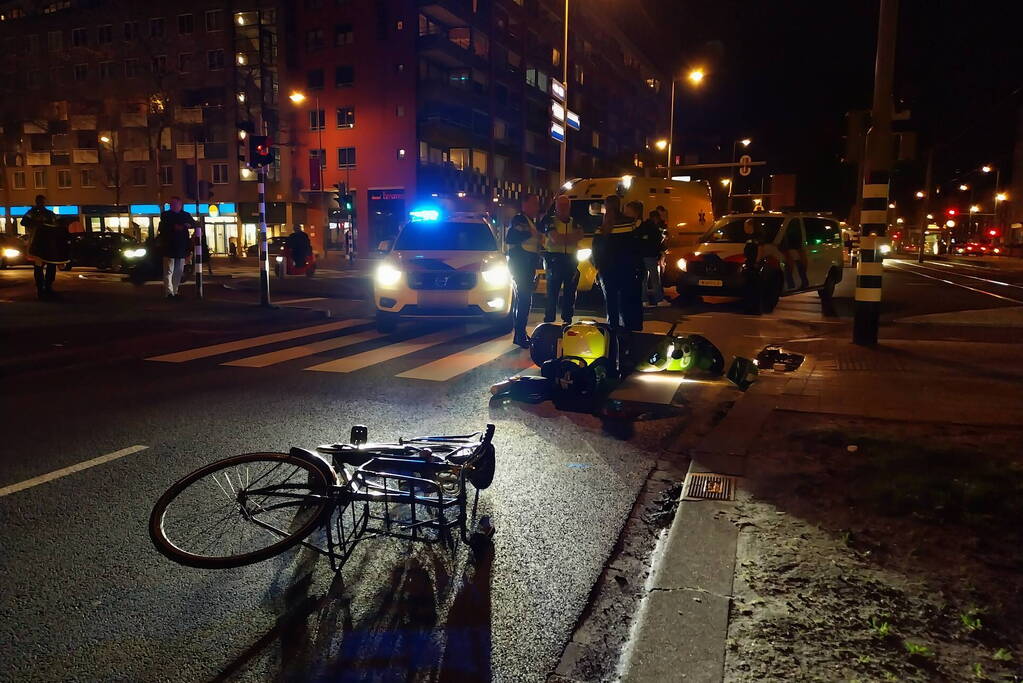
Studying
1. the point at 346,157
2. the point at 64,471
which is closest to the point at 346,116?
the point at 346,157

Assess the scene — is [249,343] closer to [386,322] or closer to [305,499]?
[386,322]

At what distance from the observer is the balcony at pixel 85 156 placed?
5697 cm

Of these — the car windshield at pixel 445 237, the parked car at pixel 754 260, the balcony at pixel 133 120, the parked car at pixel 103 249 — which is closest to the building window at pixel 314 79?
the balcony at pixel 133 120

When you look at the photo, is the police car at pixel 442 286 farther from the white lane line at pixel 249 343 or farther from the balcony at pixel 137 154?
the balcony at pixel 137 154

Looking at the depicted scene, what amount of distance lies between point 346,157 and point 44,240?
36556 mm

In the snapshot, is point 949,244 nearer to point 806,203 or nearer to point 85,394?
point 806,203

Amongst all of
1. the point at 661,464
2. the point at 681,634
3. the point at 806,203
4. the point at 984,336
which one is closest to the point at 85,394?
the point at 661,464

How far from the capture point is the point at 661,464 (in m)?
5.27

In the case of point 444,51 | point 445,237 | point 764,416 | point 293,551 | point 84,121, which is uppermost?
point 444,51

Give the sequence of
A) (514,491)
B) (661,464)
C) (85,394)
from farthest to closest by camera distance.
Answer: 1. (85,394)
2. (661,464)
3. (514,491)

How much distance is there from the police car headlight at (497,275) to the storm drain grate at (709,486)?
22.1 feet

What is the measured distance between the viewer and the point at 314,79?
50.9m

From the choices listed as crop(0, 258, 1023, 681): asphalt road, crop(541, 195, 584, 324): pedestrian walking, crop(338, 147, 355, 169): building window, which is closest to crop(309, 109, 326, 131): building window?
crop(338, 147, 355, 169): building window

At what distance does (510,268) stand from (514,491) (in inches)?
247
